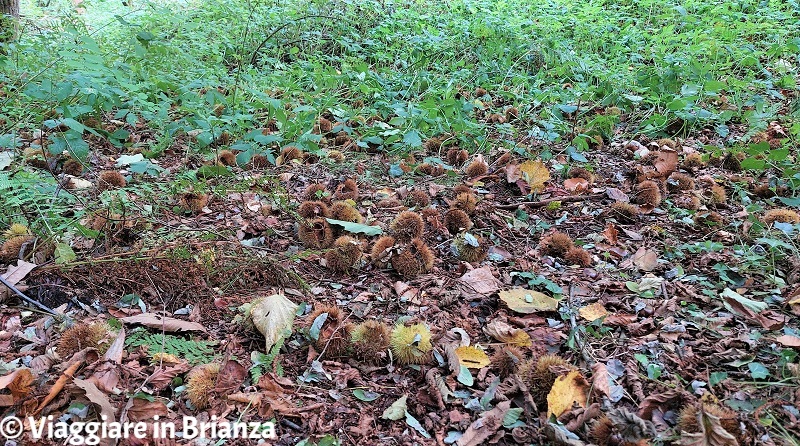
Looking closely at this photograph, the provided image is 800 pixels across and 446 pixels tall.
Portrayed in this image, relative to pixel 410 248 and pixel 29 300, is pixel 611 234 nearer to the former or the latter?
pixel 410 248

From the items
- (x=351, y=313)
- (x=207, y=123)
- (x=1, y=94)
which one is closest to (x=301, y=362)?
Result: (x=351, y=313)

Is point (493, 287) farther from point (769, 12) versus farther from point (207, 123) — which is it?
point (769, 12)

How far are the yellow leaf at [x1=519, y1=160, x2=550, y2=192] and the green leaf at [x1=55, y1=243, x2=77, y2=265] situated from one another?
2.29m

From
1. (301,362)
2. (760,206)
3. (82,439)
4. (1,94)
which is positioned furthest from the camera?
(1,94)

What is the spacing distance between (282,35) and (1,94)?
105 inches

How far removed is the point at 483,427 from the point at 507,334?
46cm

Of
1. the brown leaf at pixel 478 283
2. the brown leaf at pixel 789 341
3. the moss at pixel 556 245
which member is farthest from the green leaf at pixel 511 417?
the moss at pixel 556 245

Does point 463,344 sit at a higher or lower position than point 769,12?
lower

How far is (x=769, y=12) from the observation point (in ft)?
20.0

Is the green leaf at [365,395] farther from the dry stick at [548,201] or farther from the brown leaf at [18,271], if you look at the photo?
the dry stick at [548,201]

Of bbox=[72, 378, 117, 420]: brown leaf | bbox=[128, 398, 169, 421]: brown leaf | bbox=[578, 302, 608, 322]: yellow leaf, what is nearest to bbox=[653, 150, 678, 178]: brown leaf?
bbox=[578, 302, 608, 322]: yellow leaf

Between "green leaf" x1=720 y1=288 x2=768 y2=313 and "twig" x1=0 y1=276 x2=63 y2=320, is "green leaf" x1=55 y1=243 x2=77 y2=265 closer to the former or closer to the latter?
"twig" x1=0 y1=276 x2=63 y2=320

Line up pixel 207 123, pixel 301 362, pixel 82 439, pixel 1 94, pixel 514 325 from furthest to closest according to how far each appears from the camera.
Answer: pixel 1 94, pixel 207 123, pixel 514 325, pixel 301 362, pixel 82 439

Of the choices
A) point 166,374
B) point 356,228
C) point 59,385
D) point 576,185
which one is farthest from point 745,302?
point 59,385
